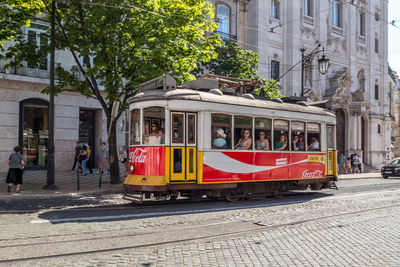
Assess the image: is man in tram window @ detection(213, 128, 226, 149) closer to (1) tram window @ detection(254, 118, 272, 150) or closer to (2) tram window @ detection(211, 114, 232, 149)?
(2) tram window @ detection(211, 114, 232, 149)

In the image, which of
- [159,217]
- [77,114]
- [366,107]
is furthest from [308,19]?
[159,217]

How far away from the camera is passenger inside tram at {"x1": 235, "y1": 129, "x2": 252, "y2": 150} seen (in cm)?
1166

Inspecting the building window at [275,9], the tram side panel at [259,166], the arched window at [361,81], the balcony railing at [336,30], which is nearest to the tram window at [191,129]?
the tram side panel at [259,166]

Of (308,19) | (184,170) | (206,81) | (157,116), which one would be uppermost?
(308,19)

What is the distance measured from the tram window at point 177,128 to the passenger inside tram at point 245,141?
1.91 meters

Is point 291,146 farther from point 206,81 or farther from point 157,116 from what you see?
point 157,116

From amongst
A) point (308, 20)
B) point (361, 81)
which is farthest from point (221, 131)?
point (361, 81)

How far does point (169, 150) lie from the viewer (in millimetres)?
10430

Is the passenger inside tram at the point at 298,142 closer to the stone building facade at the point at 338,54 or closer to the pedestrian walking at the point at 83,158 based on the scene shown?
the pedestrian walking at the point at 83,158

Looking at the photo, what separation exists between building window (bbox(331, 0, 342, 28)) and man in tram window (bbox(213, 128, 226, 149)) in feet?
101

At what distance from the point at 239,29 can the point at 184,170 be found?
22609 mm

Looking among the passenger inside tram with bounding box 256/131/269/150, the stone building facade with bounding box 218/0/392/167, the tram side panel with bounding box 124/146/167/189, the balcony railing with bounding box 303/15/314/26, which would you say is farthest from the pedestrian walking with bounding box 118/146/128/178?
the balcony railing with bounding box 303/15/314/26

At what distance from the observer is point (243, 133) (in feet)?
38.5

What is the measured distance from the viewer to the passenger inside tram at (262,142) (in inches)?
479
